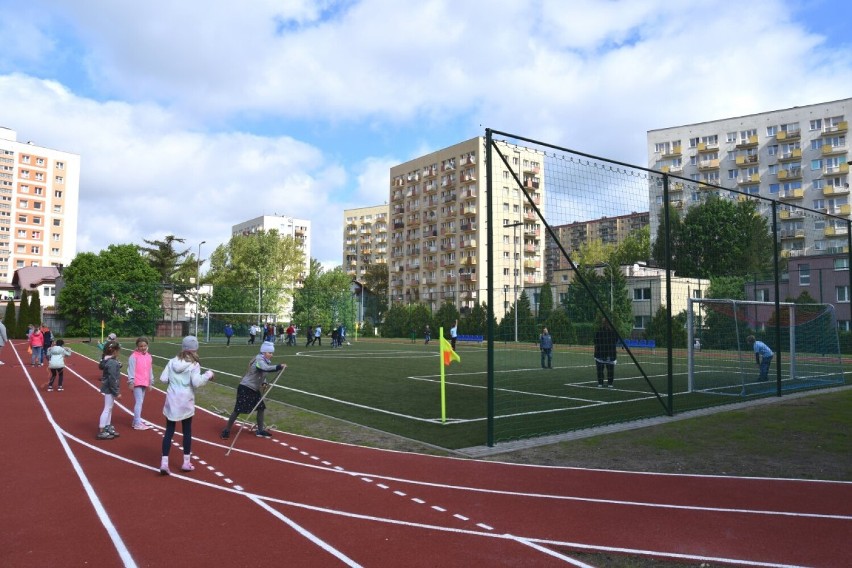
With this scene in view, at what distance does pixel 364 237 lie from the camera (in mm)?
131750

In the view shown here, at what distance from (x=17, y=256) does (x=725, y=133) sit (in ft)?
330

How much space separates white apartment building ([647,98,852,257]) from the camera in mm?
68562

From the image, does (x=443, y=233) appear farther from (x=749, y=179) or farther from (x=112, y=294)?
(x=112, y=294)

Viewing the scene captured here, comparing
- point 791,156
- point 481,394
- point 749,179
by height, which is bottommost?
point 481,394

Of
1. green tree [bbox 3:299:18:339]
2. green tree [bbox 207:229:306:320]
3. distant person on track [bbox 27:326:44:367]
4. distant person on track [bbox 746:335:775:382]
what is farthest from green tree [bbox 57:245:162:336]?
distant person on track [bbox 746:335:775:382]

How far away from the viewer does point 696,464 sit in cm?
854

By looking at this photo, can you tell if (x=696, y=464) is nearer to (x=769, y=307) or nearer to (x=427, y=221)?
(x=769, y=307)

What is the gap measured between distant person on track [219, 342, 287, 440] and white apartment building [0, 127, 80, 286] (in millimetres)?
90499

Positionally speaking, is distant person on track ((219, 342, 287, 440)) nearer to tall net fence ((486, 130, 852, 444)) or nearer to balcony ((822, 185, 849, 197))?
tall net fence ((486, 130, 852, 444))

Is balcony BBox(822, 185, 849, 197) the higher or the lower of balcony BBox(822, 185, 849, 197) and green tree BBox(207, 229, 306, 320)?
the higher

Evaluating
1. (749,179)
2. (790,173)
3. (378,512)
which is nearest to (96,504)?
(378,512)

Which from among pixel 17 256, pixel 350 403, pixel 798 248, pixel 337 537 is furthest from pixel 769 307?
pixel 17 256

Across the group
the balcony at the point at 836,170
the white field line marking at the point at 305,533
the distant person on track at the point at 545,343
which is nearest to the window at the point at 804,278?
the balcony at the point at 836,170

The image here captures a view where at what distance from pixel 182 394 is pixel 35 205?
98182mm
